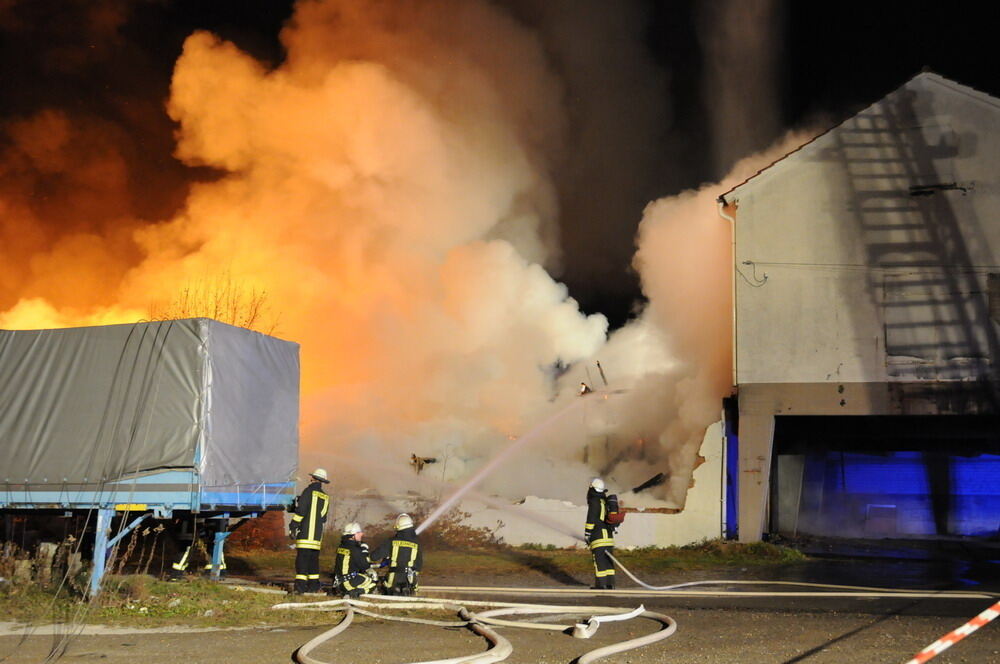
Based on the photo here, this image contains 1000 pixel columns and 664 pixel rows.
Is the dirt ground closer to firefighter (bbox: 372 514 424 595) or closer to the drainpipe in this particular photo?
firefighter (bbox: 372 514 424 595)

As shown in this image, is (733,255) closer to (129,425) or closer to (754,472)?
(754,472)

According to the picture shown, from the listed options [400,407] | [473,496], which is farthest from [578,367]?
[473,496]

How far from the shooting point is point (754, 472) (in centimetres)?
1773

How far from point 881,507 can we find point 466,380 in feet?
38.7

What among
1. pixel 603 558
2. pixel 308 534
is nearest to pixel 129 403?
pixel 308 534

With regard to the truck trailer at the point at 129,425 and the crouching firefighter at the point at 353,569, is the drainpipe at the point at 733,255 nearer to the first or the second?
the crouching firefighter at the point at 353,569

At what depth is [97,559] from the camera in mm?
10328

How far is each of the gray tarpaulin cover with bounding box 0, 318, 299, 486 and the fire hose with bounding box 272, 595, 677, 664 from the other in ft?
7.77

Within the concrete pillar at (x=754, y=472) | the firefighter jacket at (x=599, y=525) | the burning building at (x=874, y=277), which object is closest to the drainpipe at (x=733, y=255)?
the burning building at (x=874, y=277)

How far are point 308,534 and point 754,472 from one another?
32.2 feet

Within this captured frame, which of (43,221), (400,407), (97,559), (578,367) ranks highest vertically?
(43,221)

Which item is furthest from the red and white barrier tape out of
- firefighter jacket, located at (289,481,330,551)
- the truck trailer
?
the truck trailer

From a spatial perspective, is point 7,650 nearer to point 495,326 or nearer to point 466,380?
point 466,380

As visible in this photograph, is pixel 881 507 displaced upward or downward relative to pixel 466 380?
downward
